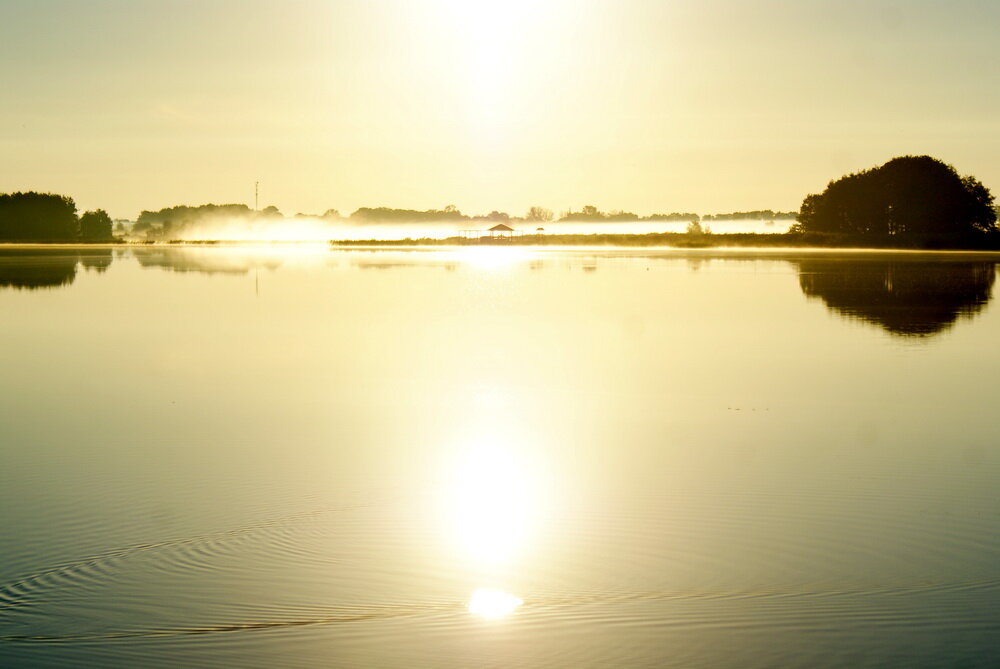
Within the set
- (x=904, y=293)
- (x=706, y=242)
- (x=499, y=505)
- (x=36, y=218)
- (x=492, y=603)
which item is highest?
(x=36, y=218)

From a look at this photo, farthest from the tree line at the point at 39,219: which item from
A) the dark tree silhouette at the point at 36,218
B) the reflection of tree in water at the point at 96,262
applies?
the reflection of tree in water at the point at 96,262

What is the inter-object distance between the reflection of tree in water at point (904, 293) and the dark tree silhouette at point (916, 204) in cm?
4578

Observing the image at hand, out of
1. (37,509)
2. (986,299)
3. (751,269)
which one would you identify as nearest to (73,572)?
(37,509)

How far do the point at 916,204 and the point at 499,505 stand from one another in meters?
112

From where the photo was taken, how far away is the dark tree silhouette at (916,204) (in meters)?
110

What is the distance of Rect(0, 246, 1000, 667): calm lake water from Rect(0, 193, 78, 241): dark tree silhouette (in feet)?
545

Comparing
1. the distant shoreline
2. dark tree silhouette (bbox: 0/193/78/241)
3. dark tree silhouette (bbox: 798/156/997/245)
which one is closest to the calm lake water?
dark tree silhouette (bbox: 798/156/997/245)

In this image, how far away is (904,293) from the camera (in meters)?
42.6

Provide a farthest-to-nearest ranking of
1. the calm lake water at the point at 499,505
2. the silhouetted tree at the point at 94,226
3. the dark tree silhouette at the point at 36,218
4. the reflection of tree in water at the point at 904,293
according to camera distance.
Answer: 1. the silhouetted tree at the point at 94,226
2. the dark tree silhouette at the point at 36,218
3. the reflection of tree in water at the point at 904,293
4. the calm lake water at the point at 499,505

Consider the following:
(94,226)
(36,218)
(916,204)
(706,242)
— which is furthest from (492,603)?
(94,226)

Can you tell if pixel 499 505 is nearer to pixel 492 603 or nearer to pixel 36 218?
pixel 492 603

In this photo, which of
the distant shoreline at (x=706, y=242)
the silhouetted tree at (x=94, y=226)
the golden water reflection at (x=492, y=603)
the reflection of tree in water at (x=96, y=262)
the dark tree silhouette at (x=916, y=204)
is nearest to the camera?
the golden water reflection at (x=492, y=603)

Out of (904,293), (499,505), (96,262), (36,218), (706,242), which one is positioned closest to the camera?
(499,505)

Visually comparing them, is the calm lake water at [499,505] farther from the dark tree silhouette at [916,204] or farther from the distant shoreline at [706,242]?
the distant shoreline at [706,242]
